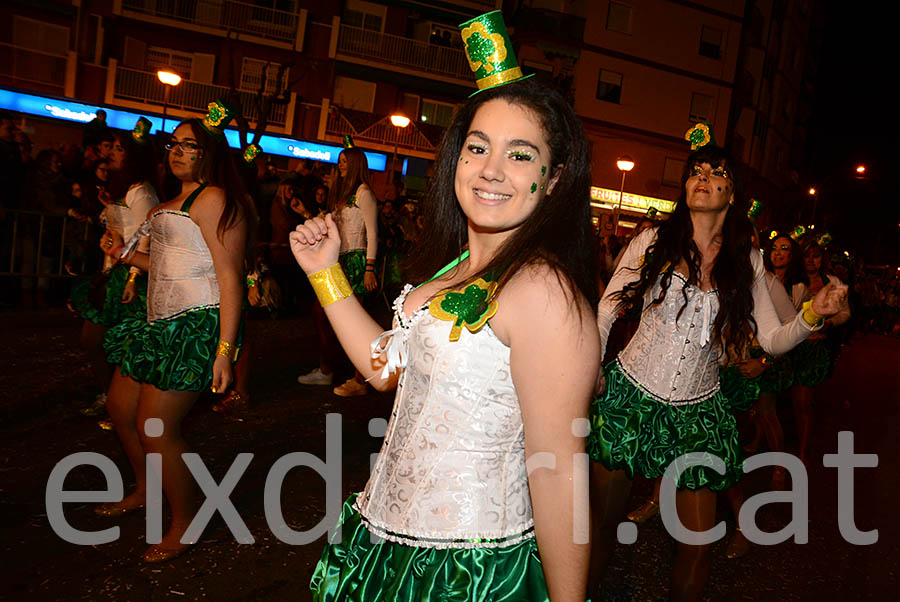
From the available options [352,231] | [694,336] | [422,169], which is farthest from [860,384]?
[422,169]

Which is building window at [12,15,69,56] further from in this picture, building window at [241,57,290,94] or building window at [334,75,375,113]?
building window at [334,75,375,113]

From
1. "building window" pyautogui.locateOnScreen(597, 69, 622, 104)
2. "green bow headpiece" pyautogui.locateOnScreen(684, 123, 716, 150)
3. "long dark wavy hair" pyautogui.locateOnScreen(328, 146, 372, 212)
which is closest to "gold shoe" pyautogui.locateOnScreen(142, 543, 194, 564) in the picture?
"green bow headpiece" pyautogui.locateOnScreen(684, 123, 716, 150)

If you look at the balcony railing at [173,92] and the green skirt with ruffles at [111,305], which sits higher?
the balcony railing at [173,92]

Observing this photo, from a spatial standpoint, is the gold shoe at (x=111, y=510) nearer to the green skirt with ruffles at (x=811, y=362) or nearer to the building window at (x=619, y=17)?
the green skirt with ruffles at (x=811, y=362)

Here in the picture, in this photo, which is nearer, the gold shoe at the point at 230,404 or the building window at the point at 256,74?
the gold shoe at the point at 230,404

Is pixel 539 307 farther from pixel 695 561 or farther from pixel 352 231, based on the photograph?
pixel 352 231

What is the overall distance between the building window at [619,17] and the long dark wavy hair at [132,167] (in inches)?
1111

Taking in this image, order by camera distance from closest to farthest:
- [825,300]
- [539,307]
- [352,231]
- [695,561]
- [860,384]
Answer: [539,307] → [825,300] → [695,561] → [352,231] → [860,384]

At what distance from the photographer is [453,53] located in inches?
1139

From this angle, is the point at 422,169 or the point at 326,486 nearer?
the point at 326,486

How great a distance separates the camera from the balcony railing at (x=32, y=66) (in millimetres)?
24339

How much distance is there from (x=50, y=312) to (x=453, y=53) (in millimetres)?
23112

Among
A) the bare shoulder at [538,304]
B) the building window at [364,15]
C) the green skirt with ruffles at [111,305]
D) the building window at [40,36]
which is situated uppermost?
the building window at [364,15]

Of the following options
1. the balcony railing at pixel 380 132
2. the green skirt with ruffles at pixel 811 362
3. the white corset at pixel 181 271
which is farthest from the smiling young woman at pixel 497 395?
the balcony railing at pixel 380 132
